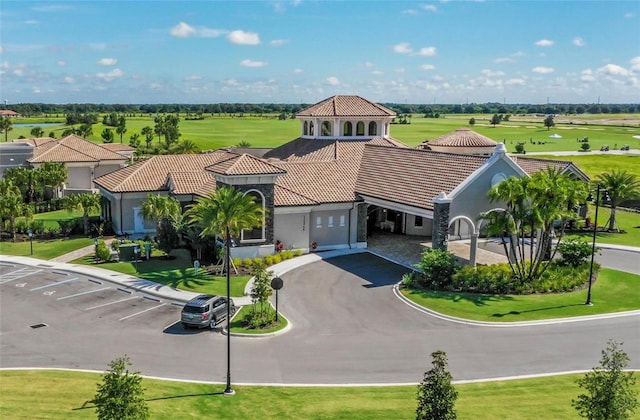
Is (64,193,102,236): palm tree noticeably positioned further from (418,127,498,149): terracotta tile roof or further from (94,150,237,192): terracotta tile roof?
(418,127,498,149): terracotta tile roof

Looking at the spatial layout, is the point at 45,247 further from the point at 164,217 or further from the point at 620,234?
the point at 620,234

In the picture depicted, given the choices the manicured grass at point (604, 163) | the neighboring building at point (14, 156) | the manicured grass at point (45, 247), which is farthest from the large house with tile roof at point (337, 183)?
the manicured grass at point (604, 163)

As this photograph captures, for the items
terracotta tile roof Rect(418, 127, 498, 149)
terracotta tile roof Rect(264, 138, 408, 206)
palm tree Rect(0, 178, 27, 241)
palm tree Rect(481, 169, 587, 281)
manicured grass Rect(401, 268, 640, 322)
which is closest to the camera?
manicured grass Rect(401, 268, 640, 322)

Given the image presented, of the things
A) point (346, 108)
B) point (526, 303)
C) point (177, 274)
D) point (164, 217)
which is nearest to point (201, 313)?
point (177, 274)

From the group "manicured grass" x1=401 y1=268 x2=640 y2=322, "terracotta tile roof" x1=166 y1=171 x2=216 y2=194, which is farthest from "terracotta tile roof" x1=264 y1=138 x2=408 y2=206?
"manicured grass" x1=401 y1=268 x2=640 y2=322

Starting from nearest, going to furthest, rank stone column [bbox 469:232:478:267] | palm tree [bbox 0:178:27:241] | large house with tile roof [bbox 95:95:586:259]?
stone column [bbox 469:232:478:267] < large house with tile roof [bbox 95:95:586:259] < palm tree [bbox 0:178:27:241]

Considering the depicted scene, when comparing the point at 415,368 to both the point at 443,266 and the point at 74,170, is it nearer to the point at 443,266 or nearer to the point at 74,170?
the point at 443,266
